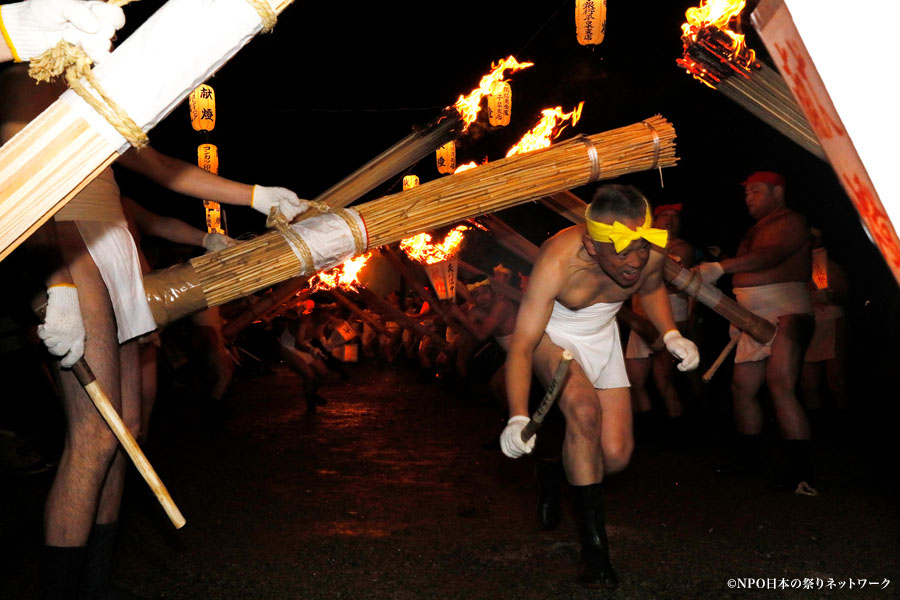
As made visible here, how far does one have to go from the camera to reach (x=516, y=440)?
10.8 feet

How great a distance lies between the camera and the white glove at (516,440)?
324 cm

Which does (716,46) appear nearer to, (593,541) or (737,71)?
(737,71)

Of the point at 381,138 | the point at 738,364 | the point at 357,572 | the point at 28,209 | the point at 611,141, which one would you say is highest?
the point at 381,138

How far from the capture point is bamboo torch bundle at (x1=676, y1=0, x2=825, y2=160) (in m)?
3.02

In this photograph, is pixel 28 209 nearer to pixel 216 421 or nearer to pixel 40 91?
pixel 40 91

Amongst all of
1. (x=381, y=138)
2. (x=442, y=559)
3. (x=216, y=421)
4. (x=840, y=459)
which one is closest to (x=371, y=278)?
(x=381, y=138)

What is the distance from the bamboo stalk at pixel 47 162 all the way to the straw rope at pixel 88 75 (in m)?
0.03

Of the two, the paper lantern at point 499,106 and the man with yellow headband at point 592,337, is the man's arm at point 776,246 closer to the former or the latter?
the man with yellow headband at point 592,337

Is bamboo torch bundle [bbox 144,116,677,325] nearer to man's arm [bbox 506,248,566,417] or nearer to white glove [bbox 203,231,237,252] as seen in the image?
white glove [bbox 203,231,237,252]

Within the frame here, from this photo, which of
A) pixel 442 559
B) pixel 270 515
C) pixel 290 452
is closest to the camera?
pixel 442 559

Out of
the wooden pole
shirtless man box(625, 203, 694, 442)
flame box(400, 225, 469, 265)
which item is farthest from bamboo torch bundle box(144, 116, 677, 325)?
flame box(400, 225, 469, 265)

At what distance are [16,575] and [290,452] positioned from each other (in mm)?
3790

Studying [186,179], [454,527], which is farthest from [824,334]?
[186,179]

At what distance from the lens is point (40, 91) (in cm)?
263
